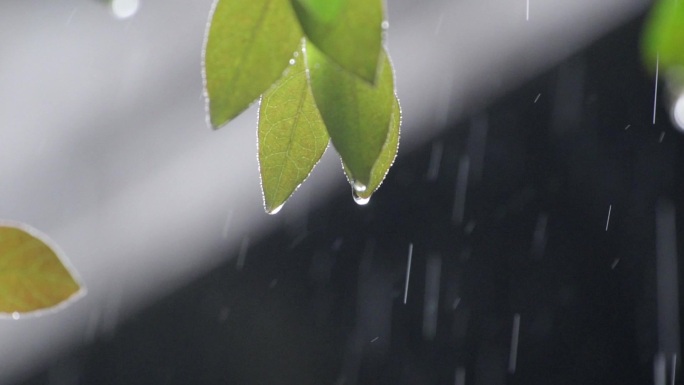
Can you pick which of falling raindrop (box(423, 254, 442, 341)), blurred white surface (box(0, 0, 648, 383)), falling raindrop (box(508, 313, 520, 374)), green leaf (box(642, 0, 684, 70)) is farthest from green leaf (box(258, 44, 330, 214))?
falling raindrop (box(508, 313, 520, 374))

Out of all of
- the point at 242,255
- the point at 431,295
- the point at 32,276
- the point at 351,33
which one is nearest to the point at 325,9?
the point at 351,33

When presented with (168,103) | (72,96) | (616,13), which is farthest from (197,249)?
(616,13)

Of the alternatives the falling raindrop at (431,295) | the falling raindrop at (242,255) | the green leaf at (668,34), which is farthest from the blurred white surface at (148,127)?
the green leaf at (668,34)

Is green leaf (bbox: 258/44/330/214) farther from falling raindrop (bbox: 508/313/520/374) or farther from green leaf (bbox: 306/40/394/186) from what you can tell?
falling raindrop (bbox: 508/313/520/374)

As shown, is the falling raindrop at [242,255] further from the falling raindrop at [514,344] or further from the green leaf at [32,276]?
the green leaf at [32,276]

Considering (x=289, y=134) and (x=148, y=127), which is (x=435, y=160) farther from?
(x=289, y=134)

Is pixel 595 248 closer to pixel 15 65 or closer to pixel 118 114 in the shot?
pixel 118 114
